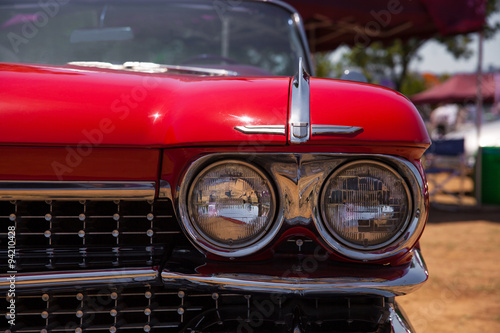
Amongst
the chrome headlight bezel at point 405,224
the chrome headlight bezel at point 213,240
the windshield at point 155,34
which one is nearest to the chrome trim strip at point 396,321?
the chrome headlight bezel at point 405,224

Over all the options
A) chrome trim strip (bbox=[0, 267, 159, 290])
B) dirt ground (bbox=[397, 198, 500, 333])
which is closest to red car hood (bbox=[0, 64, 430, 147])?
chrome trim strip (bbox=[0, 267, 159, 290])

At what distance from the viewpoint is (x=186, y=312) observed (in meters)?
1.23

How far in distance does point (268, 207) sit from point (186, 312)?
0.38 metres

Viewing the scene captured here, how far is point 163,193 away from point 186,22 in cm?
151

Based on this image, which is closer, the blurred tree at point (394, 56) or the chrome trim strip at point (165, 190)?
the chrome trim strip at point (165, 190)

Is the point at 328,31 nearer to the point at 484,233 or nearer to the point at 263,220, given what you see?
the point at 484,233

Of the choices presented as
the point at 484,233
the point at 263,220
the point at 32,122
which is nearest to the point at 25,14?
the point at 32,122

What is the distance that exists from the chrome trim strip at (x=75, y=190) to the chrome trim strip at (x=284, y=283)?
21 cm

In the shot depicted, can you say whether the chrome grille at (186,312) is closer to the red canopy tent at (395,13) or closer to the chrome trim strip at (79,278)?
the chrome trim strip at (79,278)

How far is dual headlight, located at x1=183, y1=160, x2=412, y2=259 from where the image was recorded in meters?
1.13

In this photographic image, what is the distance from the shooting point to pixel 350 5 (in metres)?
6.69

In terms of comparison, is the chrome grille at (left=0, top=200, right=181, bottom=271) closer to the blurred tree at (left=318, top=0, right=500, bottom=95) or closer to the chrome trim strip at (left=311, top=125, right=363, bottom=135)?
the chrome trim strip at (left=311, top=125, right=363, bottom=135)

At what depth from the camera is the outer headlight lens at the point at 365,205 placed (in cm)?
114

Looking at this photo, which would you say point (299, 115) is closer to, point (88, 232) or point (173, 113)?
point (173, 113)
